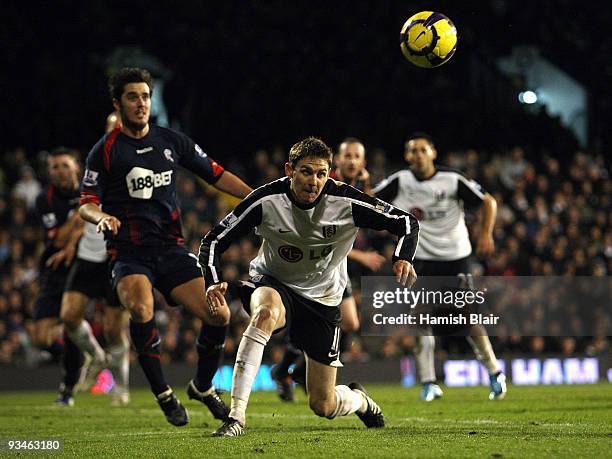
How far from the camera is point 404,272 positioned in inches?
239

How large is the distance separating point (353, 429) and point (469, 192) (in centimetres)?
414

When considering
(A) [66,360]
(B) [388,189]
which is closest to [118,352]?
(A) [66,360]

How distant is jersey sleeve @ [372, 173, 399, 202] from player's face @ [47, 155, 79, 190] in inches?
119

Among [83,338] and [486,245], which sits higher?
[486,245]

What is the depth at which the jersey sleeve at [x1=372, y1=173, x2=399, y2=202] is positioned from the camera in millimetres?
10477

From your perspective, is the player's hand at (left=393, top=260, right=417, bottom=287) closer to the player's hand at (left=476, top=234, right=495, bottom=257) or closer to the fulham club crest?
the fulham club crest

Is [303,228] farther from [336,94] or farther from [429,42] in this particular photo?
[336,94]

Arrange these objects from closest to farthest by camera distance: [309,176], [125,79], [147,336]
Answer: [309,176] < [147,336] < [125,79]

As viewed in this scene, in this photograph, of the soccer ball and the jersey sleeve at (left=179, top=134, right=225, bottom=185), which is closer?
the jersey sleeve at (left=179, top=134, right=225, bottom=185)

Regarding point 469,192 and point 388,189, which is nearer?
point 469,192

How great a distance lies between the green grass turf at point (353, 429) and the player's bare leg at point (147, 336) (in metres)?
0.17

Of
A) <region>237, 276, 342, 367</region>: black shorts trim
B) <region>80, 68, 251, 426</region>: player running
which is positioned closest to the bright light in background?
<region>80, 68, 251, 426</region>: player running

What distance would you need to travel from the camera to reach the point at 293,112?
70.5 ft

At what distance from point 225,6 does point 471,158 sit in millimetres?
6698
